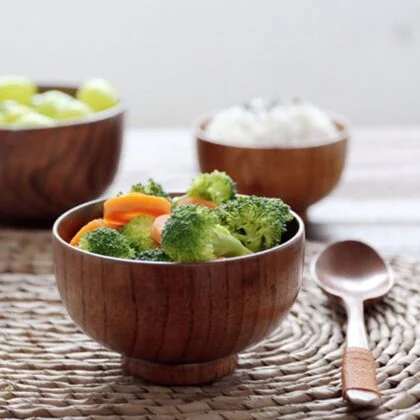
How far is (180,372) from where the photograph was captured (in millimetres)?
906

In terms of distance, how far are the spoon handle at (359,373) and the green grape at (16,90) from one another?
2.39 feet

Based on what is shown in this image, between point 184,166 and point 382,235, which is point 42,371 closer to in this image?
point 382,235

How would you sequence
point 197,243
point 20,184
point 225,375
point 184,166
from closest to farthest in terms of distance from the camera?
point 197,243
point 225,375
point 20,184
point 184,166

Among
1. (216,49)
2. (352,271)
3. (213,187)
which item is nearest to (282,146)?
(352,271)

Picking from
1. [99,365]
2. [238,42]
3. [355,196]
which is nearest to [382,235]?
[355,196]

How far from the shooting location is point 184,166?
164 centimetres

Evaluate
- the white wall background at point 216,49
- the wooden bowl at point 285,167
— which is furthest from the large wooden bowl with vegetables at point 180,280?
the white wall background at point 216,49

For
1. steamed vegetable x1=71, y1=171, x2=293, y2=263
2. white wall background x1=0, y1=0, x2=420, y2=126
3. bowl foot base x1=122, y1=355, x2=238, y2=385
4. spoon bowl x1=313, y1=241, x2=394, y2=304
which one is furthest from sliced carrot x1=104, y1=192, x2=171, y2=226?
white wall background x1=0, y1=0, x2=420, y2=126

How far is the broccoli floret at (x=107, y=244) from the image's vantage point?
866mm

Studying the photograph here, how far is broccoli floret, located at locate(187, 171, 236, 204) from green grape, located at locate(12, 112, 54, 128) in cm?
42

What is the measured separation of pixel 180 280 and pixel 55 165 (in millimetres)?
582

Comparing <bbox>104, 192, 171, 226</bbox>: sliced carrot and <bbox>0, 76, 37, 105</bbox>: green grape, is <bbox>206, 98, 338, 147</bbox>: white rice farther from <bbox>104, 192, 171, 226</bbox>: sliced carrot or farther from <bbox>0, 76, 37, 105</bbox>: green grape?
<bbox>104, 192, 171, 226</bbox>: sliced carrot

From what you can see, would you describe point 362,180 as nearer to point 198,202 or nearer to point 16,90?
point 16,90

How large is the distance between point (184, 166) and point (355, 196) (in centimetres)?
30
